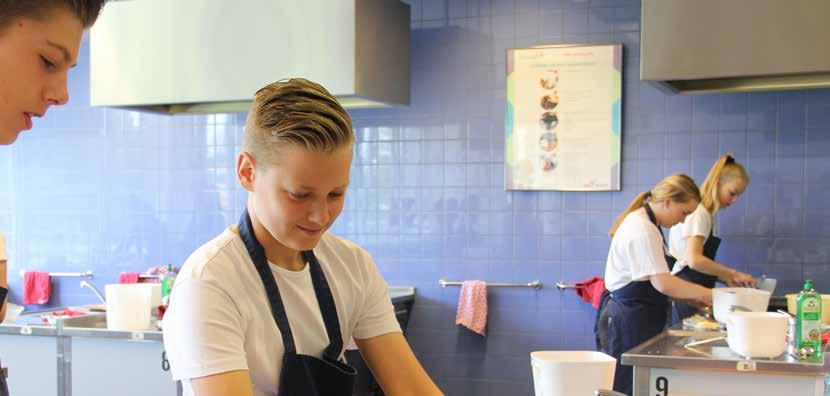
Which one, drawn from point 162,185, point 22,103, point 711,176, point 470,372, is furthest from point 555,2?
point 22,103

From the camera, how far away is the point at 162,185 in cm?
571

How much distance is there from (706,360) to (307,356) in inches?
72.6

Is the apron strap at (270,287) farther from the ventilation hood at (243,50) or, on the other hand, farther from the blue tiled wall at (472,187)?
the blue tiled wall at (472,187)

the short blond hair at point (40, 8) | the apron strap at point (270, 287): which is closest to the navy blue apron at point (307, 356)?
the apron strap at point (270, 287)

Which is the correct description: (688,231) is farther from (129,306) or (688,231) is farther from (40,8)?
(40,8)

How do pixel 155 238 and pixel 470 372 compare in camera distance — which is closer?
pixel 470 372

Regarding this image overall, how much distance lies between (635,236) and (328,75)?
5.46 ft

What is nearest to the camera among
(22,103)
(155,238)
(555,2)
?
(22,103)

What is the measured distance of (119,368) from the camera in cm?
393

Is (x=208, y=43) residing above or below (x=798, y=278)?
above

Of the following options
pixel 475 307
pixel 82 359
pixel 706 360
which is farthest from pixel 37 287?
pixel 706 360

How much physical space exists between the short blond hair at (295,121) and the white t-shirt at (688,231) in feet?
10.8

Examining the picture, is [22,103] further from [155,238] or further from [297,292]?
[155,238]

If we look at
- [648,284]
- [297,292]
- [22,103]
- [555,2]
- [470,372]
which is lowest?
[470,372]
